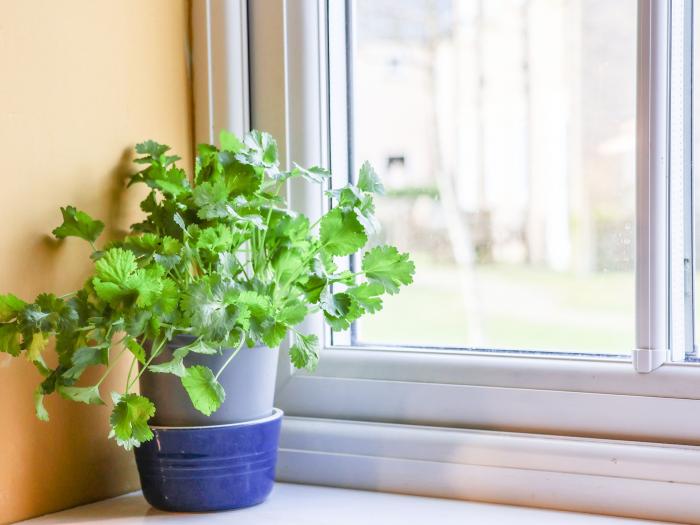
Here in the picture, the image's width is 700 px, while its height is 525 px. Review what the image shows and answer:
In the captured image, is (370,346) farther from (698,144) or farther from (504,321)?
(698,144)

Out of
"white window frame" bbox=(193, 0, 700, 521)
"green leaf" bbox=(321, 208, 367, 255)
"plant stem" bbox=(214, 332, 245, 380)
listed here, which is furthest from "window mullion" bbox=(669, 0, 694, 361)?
"plant stem" bbox=(214, 332, 245, 380)

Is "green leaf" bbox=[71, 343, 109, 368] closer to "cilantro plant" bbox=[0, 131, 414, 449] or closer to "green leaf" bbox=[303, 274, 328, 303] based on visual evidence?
"cilantro plant" bbox=[0, 131, 414, 449]

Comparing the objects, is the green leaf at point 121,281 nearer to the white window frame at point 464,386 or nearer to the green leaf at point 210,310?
the green leaf at point 210,310

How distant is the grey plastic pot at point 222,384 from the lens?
0.82m

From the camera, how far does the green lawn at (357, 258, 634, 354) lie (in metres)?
0.90

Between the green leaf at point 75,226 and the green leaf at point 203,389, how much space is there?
18cm

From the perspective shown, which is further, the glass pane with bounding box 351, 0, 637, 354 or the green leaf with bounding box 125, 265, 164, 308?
the glass pane with bounding box 351, 0, 637, 354

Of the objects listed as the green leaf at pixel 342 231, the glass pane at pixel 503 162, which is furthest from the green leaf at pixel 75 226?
the glass pane at pixel 503 162

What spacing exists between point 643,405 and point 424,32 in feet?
1.53

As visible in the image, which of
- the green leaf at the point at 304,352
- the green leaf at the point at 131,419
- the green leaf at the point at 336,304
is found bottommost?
the green leaf at the point at 131,419

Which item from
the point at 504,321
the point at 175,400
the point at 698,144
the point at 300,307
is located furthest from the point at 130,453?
the point at 698,144

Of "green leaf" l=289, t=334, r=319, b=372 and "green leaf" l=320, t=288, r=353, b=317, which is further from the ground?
"green leaf" l=320, t=288, r=353, b=317

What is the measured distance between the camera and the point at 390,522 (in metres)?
0.81

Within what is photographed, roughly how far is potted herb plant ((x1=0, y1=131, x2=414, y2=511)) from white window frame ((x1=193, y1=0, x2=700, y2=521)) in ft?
0.42
